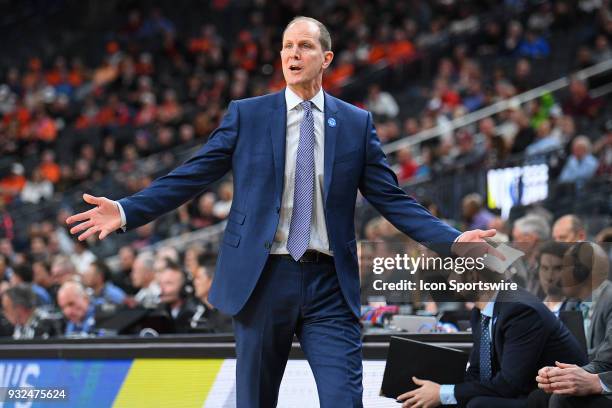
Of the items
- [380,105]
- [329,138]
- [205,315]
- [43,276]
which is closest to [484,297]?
[329,138]

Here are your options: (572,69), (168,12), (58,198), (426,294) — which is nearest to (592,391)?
(426,294)

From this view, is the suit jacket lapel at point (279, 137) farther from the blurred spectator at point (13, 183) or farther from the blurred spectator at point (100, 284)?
the blurred spectator at point (13, 183)

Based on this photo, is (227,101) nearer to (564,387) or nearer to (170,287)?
(170,287)

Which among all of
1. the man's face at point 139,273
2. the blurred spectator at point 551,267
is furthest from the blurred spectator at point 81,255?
the blurred spectator at point 551,267

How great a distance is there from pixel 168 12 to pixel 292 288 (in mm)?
20493

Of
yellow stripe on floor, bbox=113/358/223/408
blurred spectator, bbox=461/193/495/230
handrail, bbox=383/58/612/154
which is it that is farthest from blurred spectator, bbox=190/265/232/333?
handrail, bbox=383/58/612/154

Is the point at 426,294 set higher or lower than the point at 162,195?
lower

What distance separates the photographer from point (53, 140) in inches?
806

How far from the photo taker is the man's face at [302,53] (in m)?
4.83

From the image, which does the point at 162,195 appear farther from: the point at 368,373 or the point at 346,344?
the point at 368,373

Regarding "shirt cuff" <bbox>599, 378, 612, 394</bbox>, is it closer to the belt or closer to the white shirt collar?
the belt

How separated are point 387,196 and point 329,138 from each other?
0.39 m

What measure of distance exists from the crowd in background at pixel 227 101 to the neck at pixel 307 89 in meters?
5.68

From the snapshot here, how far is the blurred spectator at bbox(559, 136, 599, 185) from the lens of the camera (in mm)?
12188
